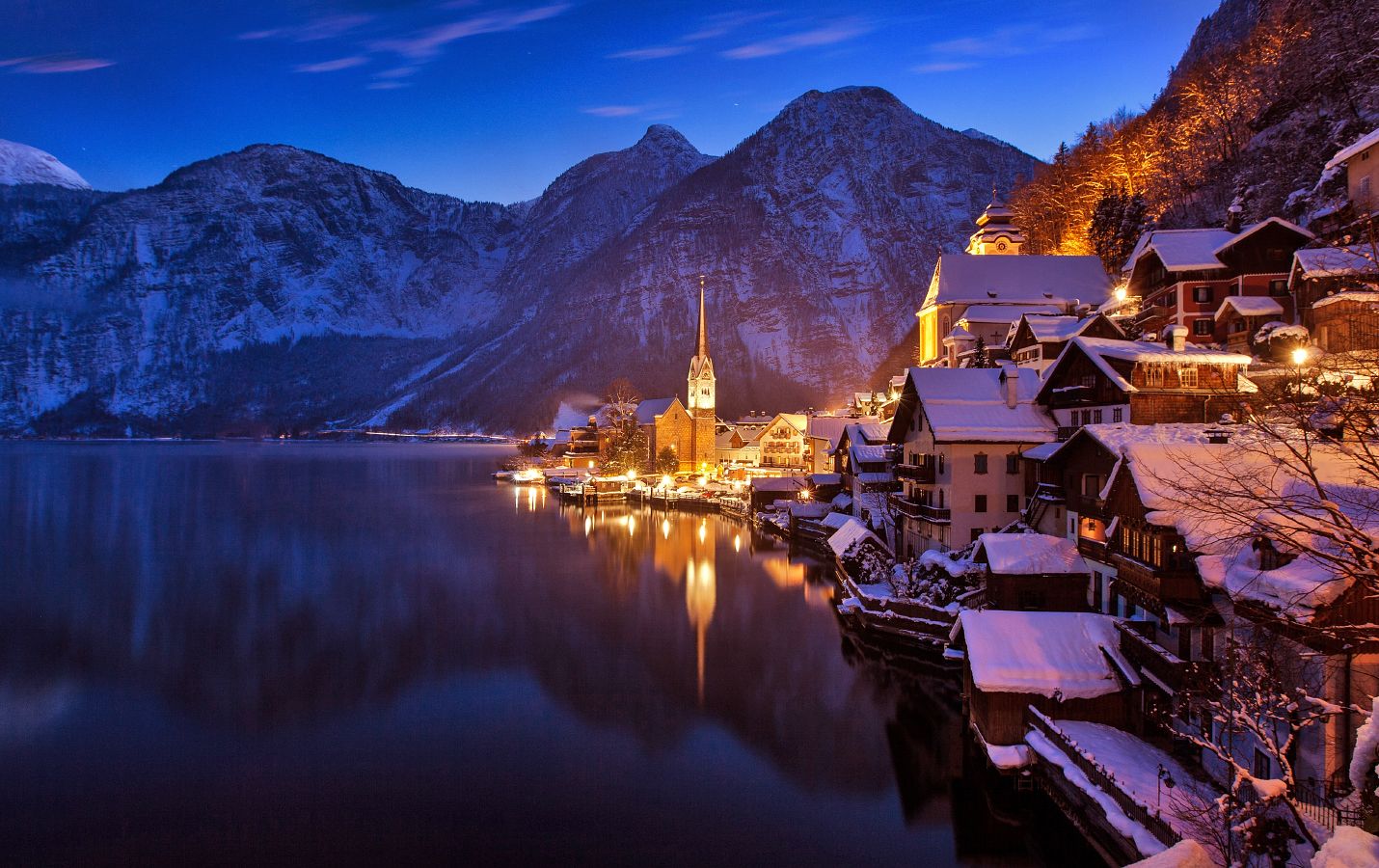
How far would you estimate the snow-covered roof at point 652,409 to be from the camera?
8106 cm

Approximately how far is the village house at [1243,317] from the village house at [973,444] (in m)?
7.78

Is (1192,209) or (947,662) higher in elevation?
(1192,209)

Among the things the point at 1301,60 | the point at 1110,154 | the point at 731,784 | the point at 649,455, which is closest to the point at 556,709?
the point at 731,784

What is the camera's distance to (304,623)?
28.9m

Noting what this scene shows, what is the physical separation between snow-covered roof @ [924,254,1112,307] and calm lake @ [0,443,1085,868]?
21092 mm

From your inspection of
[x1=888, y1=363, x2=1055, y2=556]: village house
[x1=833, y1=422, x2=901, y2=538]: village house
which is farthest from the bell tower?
[x1=888, y1=363, x2=1055, y2=556]: village house

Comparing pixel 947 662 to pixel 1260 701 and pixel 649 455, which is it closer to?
pixel 1260 701

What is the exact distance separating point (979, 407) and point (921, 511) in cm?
422

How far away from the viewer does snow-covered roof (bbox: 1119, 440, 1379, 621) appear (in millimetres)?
9766

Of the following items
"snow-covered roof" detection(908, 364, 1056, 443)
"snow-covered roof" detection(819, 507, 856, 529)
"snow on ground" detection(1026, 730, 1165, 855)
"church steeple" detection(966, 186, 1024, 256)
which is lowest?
"snow on ground" detection(1026, 730, 1165, 855)

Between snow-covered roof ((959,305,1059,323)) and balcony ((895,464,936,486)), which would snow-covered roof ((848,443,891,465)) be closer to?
balcony ((895,464,936,486))

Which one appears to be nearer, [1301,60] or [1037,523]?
[1037,523]

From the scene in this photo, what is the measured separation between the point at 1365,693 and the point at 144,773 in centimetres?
2240

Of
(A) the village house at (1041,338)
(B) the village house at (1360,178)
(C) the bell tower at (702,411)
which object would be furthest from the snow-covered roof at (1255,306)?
(C) the bell tower at (702,411)
